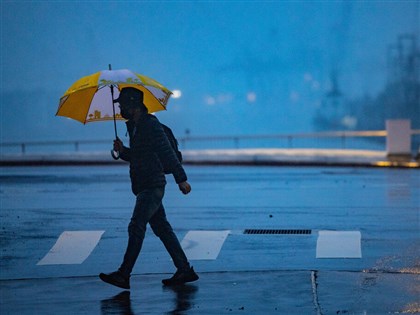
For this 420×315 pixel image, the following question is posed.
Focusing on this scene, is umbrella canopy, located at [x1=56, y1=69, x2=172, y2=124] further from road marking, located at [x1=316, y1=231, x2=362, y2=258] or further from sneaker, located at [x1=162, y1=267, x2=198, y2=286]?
road marking, located at [x1=316, y1=231, x2=362, y2=258]

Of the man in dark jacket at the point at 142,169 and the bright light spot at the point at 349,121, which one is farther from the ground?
the man in dark jacket at the point at 142,169

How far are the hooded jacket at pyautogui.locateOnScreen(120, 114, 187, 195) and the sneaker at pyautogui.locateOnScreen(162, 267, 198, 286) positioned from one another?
901 millimetres

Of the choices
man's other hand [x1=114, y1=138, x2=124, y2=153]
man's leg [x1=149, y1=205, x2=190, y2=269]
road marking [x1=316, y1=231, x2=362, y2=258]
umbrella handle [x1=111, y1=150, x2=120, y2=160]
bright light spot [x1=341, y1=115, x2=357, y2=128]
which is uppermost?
man's other hand [x1=114, y1=138, x2=124, y2=153]

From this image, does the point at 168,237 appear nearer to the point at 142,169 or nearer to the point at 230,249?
the point at 142,169

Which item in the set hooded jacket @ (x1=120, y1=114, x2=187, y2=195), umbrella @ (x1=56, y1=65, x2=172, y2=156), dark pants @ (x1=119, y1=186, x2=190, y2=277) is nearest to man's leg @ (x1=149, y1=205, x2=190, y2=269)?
dark pants @ (x1=119, y1=186, x2=190, y2=277)

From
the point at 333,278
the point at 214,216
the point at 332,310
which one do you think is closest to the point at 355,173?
the point at 214,216

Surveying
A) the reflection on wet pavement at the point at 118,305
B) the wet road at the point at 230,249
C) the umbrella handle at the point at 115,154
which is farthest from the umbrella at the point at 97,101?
the reflection on wet pavement at the point at 118,305

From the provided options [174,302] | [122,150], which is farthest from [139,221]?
[174,302]

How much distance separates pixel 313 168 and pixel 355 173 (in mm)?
3132

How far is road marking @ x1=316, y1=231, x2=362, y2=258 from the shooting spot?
13.3 meters

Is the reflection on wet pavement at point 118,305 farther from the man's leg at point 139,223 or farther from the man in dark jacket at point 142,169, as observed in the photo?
the man's leg at point 139,223

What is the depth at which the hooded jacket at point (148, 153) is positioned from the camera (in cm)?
1091

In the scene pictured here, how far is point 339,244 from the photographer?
14117 millimetres

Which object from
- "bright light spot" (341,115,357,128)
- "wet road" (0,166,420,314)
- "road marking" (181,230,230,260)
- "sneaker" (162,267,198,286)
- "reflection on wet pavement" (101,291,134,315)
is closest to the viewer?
"reflection on wet pavement" (101,291,134,315)
